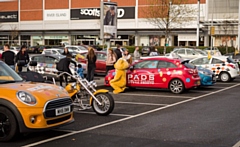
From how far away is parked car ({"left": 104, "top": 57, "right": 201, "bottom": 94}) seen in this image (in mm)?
15094

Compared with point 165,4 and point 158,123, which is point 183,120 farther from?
point 165,4

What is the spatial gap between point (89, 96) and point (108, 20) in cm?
977

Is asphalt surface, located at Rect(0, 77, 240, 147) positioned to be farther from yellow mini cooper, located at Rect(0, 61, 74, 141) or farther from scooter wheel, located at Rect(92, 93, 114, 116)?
yellow mini cooper, located at Rect(0, 61, 74, 141)

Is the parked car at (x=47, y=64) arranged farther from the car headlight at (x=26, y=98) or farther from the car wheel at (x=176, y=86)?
the car headlight at (x=26, y=98)

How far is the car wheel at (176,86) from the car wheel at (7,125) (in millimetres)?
9226

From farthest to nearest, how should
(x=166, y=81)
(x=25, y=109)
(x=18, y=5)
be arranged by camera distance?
1. (x=18, y=5)
2. (x=166, y=81)
3. (x=25, y=109)

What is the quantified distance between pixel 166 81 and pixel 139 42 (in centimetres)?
4940

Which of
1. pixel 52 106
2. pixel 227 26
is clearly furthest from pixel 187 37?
pixel 52 106

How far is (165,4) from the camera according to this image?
37.0 m

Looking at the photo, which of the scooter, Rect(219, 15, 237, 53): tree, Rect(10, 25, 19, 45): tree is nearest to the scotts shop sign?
Rect(10, 25, 19, 45): tree

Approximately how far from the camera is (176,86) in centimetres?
1519

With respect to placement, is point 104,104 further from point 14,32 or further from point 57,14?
point 14,32

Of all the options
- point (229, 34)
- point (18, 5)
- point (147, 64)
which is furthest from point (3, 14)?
point (147, 64)

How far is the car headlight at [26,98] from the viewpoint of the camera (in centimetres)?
686
